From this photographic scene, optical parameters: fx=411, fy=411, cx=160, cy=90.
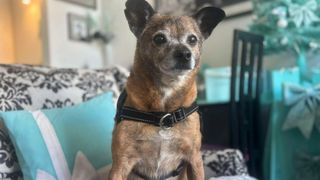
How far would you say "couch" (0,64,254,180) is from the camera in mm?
1228

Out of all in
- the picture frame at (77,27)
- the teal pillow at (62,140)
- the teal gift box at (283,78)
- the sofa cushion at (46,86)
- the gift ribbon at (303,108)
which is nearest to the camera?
the teal pillow at (62,140)

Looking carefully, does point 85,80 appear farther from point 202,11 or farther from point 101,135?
point 202,11

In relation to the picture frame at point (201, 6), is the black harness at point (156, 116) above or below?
below

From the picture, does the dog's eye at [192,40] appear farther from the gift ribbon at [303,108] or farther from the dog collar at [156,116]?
the gift ribbon at [303,108]

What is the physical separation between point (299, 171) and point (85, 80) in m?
0.99

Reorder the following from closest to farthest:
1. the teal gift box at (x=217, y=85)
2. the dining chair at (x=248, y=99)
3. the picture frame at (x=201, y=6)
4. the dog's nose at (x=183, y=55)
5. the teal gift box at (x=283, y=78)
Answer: the dog's nose at (x=183, y=55) → the dining chair at (x=248, y=99) → the teal gift box at (x=283, y=78) → the teal gift box at (x=217, y=85) → the picture frame at (x=201, y=6)

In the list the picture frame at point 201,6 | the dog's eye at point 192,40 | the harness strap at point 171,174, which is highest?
the picture frame at point 201,6

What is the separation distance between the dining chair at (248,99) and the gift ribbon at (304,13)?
0.58 ft

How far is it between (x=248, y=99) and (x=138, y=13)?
101 cm

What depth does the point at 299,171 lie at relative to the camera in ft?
5.80

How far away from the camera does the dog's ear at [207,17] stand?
1189 millimetres

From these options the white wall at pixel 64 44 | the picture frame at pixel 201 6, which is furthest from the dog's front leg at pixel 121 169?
the white wall at pixel 64 44

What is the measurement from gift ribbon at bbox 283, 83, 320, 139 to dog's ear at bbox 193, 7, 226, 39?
0.70 metres

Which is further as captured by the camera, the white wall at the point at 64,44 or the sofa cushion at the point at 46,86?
the white wall at the point at 64,44
